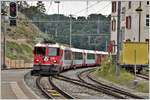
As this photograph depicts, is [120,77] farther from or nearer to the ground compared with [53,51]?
nearer to the ground

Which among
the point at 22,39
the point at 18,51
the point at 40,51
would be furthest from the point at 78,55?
the point at 22,39

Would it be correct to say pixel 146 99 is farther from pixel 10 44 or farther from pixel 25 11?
Result: pixel 25 11

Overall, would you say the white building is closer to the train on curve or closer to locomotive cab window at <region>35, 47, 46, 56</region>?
the train on curve

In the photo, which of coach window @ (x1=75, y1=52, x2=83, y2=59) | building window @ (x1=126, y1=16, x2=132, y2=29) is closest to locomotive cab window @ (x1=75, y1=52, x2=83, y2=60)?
coach window @ (x1=75, y1=52, x2=83, y2=59)

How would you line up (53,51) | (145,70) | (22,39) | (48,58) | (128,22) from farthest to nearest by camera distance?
1. (22,39)
2. (128,22)
3. (145,70)
4. (53,51)
5. (48,58)

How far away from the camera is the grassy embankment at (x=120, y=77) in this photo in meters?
28.4

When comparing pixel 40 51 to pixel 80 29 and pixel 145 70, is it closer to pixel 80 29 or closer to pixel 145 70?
pixel 145 70

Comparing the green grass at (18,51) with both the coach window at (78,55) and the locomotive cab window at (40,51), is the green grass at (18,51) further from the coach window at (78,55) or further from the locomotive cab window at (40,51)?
the locomotive cab window at (40,51)

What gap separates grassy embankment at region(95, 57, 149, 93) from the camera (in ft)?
93.3

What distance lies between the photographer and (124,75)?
36.4m

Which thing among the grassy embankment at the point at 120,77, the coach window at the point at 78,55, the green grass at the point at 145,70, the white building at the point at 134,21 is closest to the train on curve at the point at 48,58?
the grassy embankment at the point at 120,77

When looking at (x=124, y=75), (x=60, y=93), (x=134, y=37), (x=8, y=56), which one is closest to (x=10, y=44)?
(x=8, y=56)

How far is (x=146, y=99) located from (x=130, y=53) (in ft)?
36.5

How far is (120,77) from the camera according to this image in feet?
116
